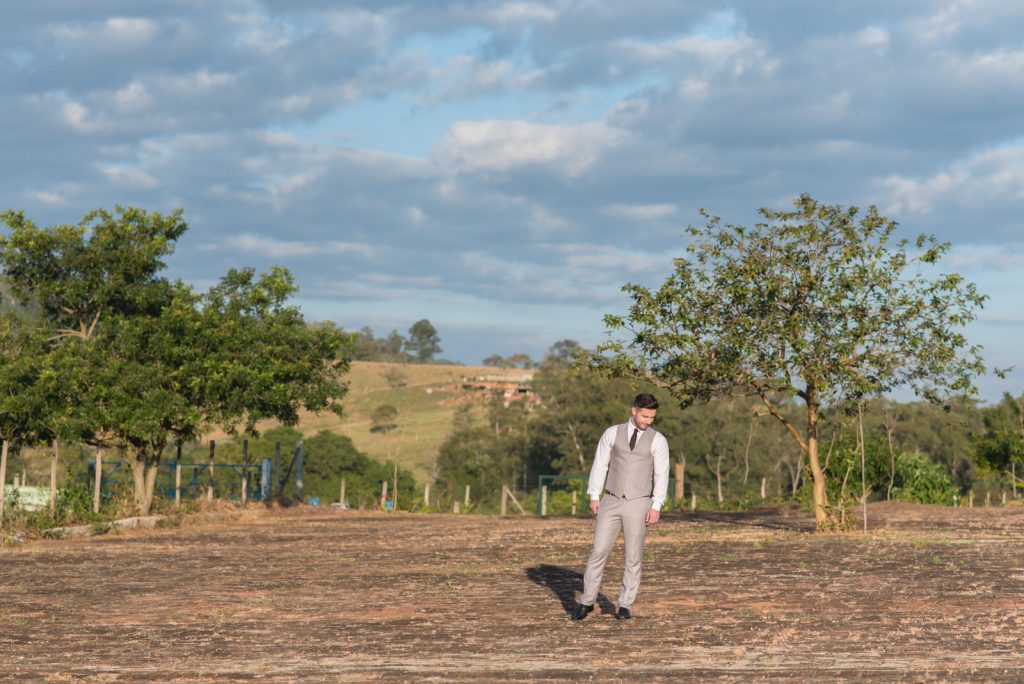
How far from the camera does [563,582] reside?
1445 centimetres

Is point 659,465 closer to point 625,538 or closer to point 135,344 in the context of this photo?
point 625,538

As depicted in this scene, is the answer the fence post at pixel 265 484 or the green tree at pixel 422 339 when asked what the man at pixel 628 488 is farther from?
the green tree at pixel 422 339

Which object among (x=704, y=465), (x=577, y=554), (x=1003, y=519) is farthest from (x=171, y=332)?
(x=704, y=465)

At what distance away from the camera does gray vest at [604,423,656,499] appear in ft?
35.0

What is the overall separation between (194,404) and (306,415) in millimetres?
85401

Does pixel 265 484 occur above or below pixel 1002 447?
below

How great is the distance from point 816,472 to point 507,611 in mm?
11222

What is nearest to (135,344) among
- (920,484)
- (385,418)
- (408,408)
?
(920,484)

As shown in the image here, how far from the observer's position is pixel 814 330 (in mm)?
20766

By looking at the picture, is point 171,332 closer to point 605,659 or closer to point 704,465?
point 605,659

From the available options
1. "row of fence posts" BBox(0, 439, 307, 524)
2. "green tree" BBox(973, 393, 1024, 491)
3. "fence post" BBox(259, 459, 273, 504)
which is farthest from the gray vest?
"green tree" BBox(973, 393, 1024, 491)

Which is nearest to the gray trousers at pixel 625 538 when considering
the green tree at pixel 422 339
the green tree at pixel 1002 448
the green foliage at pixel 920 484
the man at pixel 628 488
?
the man at pixel 628 488

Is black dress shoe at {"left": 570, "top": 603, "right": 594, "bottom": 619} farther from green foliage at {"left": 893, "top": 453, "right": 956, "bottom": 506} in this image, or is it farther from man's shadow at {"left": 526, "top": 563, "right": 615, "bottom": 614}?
green foliage at {"left": 893, "top": 453, "right": 956, "bottom": 506}

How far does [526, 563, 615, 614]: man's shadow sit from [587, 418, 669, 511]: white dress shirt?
5.39 feet
